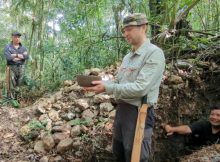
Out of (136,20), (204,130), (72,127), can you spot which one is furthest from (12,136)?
(136,20)

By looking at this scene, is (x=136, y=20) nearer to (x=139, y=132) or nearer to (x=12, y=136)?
(x=139, y=132)

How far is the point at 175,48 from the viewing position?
4.78 meters

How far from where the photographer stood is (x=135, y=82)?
7.48 ft

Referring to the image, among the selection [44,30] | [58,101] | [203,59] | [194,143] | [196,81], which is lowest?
[194,143]

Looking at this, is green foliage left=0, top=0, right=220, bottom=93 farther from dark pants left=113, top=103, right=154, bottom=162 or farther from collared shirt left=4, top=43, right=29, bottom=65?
dark pants left=113, top=103, right=154, bottom=162

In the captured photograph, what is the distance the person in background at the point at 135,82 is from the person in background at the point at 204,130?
5.32 feet

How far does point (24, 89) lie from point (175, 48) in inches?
141

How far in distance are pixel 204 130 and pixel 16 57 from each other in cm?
435

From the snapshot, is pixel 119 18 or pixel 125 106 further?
pixel 119 18

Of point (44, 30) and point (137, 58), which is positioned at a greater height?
point (44, 30)

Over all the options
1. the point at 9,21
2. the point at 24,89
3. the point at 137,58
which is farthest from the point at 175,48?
the point at 9,21

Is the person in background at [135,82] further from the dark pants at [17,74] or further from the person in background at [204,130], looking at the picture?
the dark pants at [17,74]

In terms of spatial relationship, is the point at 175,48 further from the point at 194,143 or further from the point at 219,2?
the point at 219,2

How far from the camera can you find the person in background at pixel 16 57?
6527 millimetres
